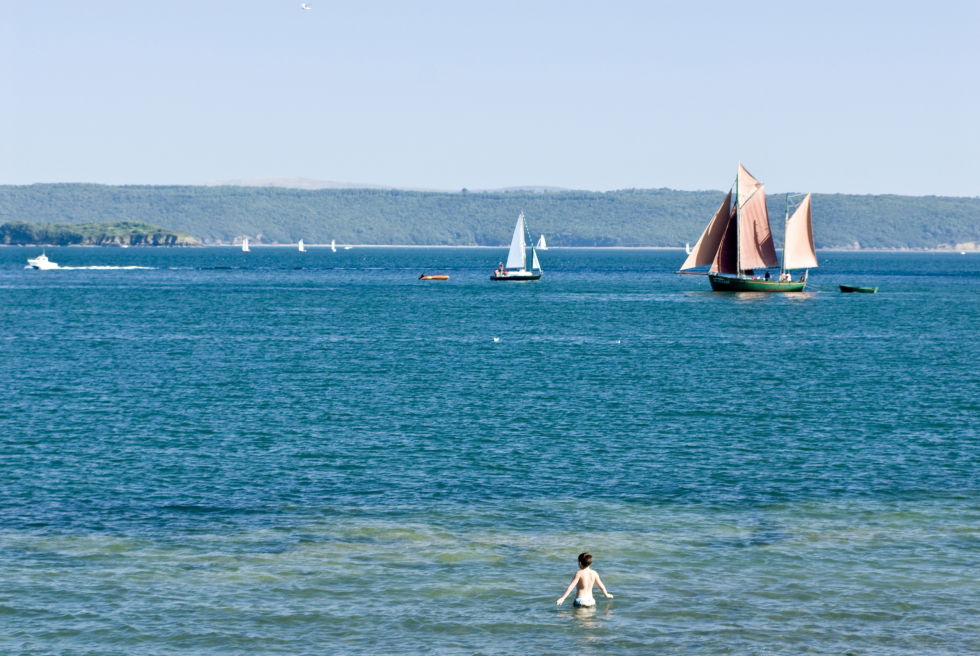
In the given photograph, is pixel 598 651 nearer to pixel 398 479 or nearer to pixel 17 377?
pixel 398 479

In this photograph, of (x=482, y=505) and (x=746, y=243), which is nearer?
(x=482, y=505)

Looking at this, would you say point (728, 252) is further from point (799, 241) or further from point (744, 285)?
point (799, 241)

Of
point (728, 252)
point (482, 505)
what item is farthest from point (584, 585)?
point (728, 252)

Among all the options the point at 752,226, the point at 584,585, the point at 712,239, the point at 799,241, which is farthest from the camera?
the point at 799,241

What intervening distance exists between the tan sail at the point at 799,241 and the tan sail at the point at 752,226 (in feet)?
27.9

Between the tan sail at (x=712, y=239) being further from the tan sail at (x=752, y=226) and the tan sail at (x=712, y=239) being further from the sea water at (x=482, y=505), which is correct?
the sea water at (x=482, y=505)

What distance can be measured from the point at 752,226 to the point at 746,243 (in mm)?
2459

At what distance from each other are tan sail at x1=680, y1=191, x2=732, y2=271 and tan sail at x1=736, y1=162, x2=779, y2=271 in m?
2.04

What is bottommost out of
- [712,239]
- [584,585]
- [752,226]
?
[584,585]

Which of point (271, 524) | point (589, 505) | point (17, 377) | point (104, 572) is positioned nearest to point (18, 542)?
point (104, 572)

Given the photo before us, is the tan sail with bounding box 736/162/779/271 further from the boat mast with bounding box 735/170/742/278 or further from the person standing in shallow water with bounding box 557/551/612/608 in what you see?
the person standing in shallow water with bounding box 557/551/612/608

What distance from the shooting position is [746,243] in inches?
7096

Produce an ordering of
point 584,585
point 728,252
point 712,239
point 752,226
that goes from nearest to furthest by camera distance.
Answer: point 584,585 → point 752,226 → point 712,239 → point 728,252

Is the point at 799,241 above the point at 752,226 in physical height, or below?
below
